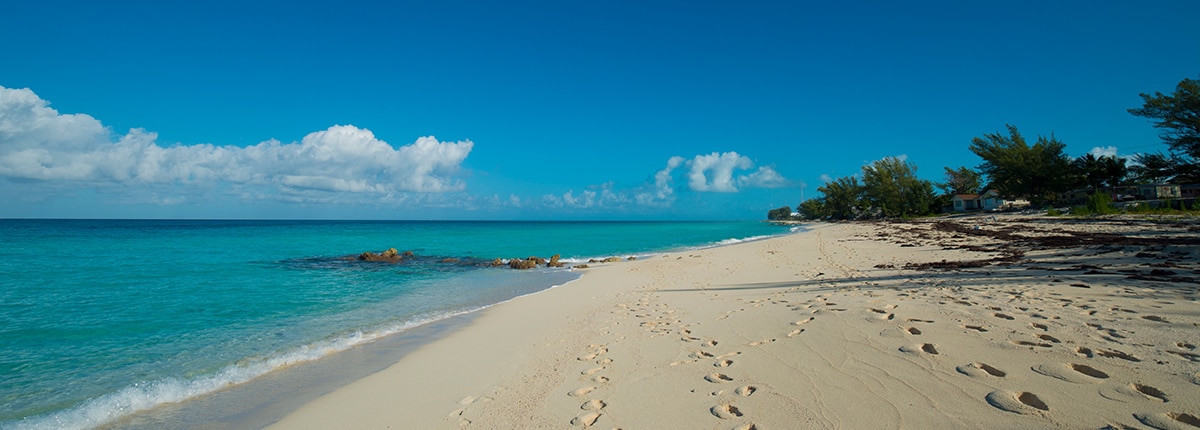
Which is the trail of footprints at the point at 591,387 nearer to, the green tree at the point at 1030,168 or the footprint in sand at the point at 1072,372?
the footprint in sand at the point at 1072,372

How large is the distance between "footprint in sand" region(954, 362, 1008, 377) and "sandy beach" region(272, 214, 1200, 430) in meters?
0.03

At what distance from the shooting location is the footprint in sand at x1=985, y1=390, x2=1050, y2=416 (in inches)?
129

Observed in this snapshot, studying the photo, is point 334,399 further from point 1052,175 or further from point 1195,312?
point 1052,175

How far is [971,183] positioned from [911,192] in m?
22.3

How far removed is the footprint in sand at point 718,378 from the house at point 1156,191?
219 feet

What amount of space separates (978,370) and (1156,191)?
6847 cm

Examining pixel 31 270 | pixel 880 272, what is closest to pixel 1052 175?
pixel 880 272

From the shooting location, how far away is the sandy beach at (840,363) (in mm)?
3506

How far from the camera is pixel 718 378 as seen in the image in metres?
4.67

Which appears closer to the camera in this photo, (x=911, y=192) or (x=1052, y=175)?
(x=1052, y=175)

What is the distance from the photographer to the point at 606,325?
8055 millimetres

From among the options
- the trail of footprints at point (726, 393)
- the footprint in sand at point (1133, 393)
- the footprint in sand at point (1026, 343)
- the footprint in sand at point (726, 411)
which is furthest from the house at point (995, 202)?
the footprint in sand at point (726, 411)

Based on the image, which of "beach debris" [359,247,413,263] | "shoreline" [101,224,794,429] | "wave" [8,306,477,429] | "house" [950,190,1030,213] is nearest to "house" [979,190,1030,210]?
"house" [950,190,1030,213]

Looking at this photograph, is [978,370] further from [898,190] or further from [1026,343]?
[898,190]
